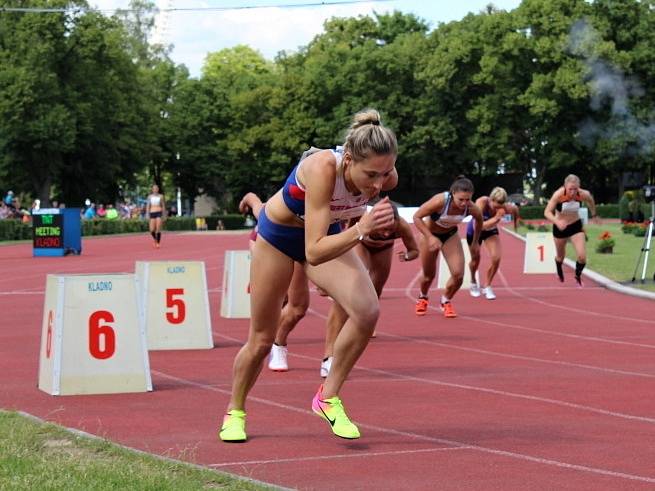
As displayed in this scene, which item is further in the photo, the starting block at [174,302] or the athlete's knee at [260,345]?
the starting block at [174,302]

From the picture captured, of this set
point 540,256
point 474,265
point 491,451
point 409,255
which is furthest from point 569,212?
point 491,451

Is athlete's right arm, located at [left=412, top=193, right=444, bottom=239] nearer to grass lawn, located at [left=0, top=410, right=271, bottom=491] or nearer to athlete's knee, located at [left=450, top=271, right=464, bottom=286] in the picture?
athlete's knee, located at [left=450, top=271, right=464, bottom=286]

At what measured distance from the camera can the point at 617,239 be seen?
137ft

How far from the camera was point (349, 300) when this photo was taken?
278 inches

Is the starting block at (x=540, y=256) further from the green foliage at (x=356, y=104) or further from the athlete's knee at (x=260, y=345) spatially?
the green foliage at (x=356, y=104)

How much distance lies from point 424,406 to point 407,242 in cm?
198

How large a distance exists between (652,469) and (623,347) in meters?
6.41

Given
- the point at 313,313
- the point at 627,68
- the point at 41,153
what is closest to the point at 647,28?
the point at 627,68

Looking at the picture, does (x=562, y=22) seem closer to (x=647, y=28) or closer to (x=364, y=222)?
(x=647, y=28)

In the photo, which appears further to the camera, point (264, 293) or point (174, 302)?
point (174, 302)

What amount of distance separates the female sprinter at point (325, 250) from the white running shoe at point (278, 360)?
337cm

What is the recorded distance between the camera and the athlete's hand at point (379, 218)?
244 inches

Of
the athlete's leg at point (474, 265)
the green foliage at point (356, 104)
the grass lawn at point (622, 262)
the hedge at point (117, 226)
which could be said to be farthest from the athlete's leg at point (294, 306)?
the green foliage at point (356, 104)

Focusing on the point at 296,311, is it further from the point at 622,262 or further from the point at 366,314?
the point at 622,262
